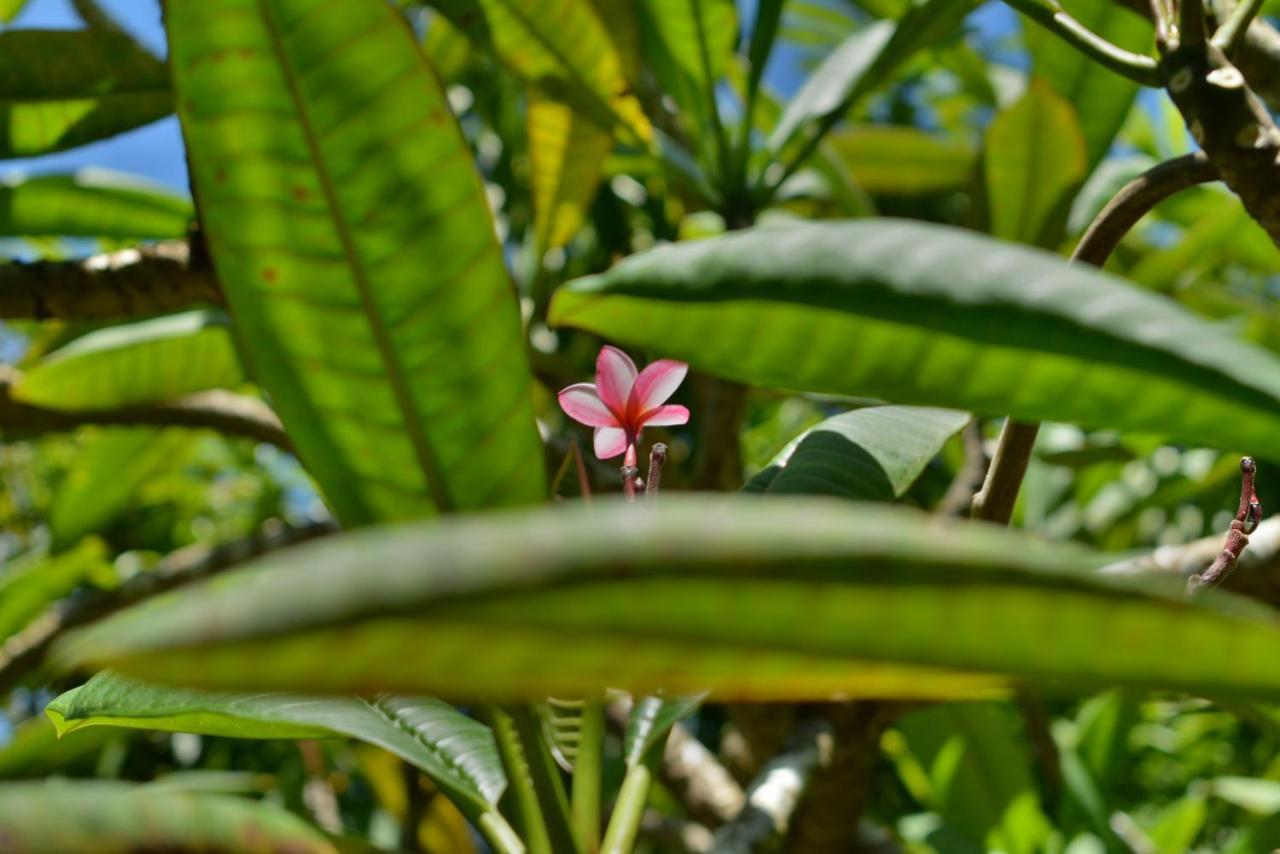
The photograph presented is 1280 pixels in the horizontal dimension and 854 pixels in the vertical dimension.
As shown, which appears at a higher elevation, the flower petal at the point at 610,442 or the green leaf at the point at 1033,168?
the flower petal at the point at 610,442

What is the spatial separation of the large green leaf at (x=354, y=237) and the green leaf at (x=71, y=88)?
2.78ft

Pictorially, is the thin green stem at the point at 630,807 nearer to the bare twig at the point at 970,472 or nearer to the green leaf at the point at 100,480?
the bare twig at the point at 970,472

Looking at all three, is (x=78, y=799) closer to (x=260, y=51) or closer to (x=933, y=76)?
(x=260, y=51)

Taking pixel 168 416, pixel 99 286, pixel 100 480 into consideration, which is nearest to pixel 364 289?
pixel 99 286

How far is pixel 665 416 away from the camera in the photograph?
579 mm

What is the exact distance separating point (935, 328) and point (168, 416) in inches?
58.8

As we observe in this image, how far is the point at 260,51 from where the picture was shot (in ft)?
1.41

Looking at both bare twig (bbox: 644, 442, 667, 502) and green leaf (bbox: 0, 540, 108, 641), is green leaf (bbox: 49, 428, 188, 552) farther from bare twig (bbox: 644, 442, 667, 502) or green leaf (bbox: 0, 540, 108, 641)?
bare twig (bbox: 644, 442, 667, 502)

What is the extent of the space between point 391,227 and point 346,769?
209 cm

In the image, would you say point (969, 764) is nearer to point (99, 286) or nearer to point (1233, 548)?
point (1233, 548)

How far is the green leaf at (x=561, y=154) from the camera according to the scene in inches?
58.8

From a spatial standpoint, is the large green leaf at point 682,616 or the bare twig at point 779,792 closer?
the large green leaf at point 682,616

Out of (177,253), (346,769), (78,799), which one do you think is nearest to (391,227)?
(78,799)

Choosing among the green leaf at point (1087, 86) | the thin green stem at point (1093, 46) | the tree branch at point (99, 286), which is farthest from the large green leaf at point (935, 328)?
the green leaf at point (1087, 86)
